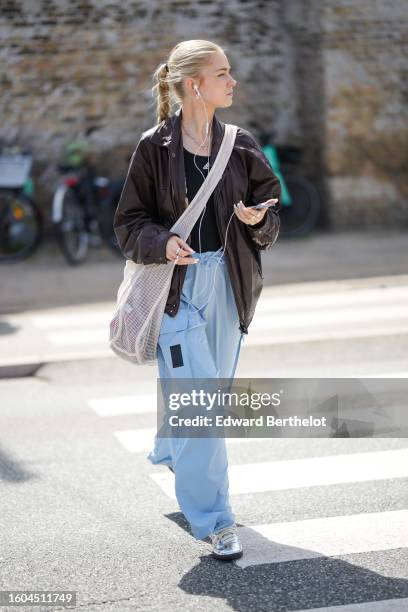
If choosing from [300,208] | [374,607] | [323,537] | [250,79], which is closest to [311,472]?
[323,537]

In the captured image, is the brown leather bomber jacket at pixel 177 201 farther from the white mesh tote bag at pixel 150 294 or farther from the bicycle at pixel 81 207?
the bicycle at pixel 81 207

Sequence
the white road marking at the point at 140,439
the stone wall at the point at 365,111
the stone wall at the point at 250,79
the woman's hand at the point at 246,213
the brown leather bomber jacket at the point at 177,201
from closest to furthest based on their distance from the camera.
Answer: the woman's hand at the point at 246,213, the brown leather bomber jacket at the point at 177,201, the white road marking at the point at 140,439, the stone wall at the point at 250,79, the stone wall at the point at 365,111

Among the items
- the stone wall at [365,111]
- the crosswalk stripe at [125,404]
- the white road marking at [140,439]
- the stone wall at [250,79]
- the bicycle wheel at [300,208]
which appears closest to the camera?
the white road marking at [140,439]

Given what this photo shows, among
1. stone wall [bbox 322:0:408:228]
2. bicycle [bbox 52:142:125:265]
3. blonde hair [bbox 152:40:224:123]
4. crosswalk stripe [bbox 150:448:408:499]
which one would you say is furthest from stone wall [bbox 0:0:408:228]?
blonde hair [bbox 152:40:224:123]

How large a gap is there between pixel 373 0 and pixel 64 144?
4035 mm

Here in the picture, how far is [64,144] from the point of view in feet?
43.2

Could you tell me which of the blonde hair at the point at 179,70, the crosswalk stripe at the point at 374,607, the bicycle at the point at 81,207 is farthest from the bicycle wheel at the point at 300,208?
the crosswalk stripe at the point at 374,607

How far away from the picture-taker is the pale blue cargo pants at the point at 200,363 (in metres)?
4.39

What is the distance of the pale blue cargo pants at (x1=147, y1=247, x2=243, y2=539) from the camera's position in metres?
4.39

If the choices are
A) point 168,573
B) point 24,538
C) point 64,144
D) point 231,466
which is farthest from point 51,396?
point 64,144

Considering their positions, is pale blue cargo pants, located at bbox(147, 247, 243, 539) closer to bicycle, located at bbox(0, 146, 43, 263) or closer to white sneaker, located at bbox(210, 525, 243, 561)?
white sneaker, located at bbox(210, 525, 243, 561)

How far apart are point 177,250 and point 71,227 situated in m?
7.91

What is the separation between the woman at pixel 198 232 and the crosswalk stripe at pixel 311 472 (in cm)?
84

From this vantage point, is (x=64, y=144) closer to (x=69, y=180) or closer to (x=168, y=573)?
(x=69, y=180)
